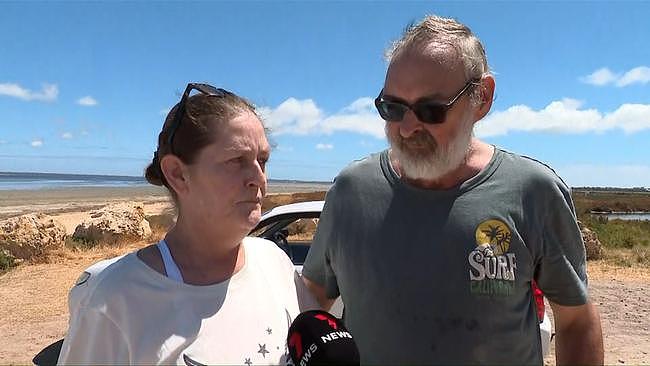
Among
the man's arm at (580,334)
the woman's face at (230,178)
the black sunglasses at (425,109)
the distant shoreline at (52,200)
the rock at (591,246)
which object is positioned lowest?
the distant shoreline at (52,200)

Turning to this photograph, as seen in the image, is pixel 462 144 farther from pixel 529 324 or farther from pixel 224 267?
pixel 224 267

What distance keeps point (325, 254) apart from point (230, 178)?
73cm

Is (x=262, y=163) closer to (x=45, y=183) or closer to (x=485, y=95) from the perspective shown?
(x=485, y=95)

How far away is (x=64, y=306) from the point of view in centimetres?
891

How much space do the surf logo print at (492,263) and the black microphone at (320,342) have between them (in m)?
0.55

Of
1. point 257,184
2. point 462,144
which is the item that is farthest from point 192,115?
point 462,144

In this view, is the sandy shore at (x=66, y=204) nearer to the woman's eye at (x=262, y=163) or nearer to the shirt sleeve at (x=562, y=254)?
the woman's eye at (x=262, y=163)

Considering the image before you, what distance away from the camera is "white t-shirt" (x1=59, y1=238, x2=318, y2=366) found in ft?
5.15

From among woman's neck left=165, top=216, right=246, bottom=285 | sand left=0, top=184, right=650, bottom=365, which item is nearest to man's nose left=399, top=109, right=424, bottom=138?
woman's neck left=165, top=216, right=246, bottom=285

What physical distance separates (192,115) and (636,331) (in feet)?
25.3

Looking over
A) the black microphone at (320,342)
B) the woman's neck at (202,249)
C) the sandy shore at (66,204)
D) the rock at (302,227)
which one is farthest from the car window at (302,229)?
the black microphone at (320,342)

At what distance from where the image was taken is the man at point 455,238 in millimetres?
1994

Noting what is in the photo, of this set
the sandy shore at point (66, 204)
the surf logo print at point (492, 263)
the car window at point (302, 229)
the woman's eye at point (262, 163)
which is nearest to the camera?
the woman's eye at point (262, 163)

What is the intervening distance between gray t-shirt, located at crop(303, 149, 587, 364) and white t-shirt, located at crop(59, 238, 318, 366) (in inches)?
15.2
